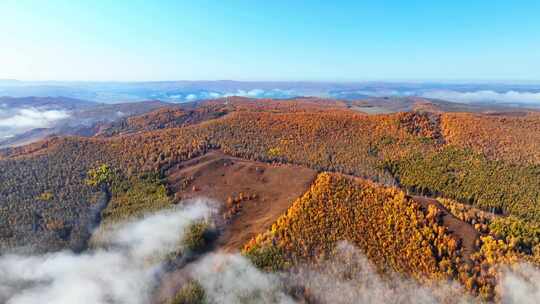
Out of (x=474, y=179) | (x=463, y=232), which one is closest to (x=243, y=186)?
(x=463, y=232)

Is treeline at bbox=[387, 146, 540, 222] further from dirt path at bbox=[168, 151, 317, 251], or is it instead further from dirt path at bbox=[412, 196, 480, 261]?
dirt path at bbox=[168, 151, 317, 251]

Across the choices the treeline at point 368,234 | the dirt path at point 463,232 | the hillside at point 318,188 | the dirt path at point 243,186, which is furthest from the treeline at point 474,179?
the dirt path at point 243,186

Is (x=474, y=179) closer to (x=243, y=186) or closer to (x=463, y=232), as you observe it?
(x=463, y=232)

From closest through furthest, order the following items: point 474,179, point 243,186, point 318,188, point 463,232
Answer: point 463,232
point 318,188
point 243,186
point 474,179

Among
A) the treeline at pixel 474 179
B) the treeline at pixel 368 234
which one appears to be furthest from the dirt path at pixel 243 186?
the treeline at pixel 474 179

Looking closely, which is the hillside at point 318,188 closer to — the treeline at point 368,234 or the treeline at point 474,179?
the treeline at point 368,234

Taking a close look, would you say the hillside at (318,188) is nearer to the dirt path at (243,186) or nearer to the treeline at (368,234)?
the treeline at (368,234)

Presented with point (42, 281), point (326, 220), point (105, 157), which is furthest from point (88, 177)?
point (326, 220)

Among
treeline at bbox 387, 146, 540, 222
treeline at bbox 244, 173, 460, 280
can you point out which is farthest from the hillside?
treeline at bbox 387, 146, 540, 222

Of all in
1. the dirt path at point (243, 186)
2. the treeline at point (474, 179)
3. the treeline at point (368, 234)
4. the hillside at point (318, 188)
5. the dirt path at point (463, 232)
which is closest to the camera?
the treeline at point (368, 234)

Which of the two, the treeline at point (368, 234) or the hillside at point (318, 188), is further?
the hillside at point (318, 188)

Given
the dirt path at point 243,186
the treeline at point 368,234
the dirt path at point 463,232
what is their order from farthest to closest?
the dirt path at point 243,186 < the dirt path at point 463,232 < the treeline at point 368,234
